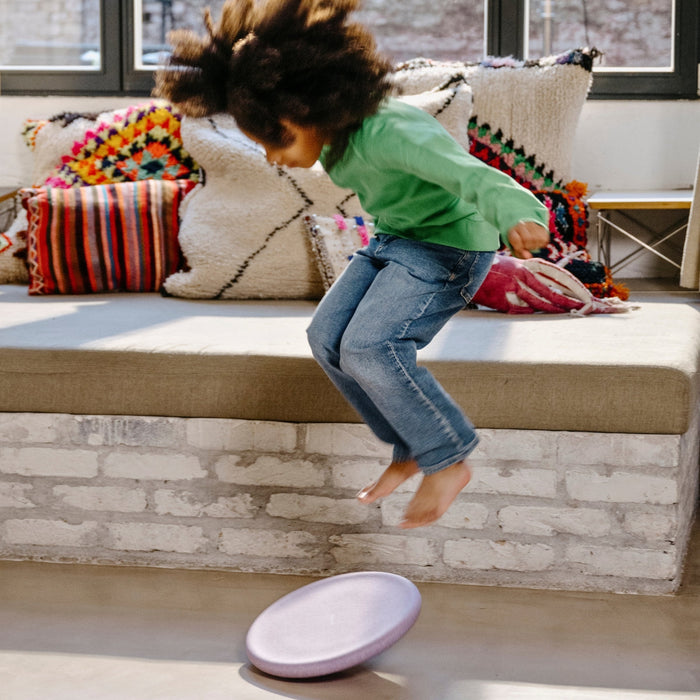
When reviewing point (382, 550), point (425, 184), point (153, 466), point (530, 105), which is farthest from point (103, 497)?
point (530, 105)

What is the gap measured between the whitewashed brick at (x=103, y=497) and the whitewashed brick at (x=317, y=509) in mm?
265

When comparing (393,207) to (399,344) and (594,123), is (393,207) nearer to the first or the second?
(399,344)

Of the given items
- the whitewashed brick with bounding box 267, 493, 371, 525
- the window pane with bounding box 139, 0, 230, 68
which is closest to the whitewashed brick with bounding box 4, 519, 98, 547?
the whitewashed brick with bounding box 267, 493, 371, 525

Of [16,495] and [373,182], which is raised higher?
[373,182]

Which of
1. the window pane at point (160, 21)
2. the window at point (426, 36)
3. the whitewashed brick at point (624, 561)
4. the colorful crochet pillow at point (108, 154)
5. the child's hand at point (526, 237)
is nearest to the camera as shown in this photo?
the child's hand at point (526, 237)

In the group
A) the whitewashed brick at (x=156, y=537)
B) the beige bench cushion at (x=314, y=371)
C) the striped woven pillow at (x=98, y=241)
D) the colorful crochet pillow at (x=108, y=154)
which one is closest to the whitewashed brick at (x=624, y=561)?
the beige bench cushion at (x=314, y=371)

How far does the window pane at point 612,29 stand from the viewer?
2.98m

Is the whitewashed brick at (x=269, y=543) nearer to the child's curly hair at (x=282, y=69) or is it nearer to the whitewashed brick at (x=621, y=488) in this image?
the whitewashed brick at (x=621, y=488)

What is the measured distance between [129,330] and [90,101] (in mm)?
1423

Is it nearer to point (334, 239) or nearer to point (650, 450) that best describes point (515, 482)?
point (650, 450)

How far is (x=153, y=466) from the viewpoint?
1.86m

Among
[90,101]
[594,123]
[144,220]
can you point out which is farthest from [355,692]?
[90,101]

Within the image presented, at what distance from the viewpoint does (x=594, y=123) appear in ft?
9.75

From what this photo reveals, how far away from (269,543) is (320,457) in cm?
20
